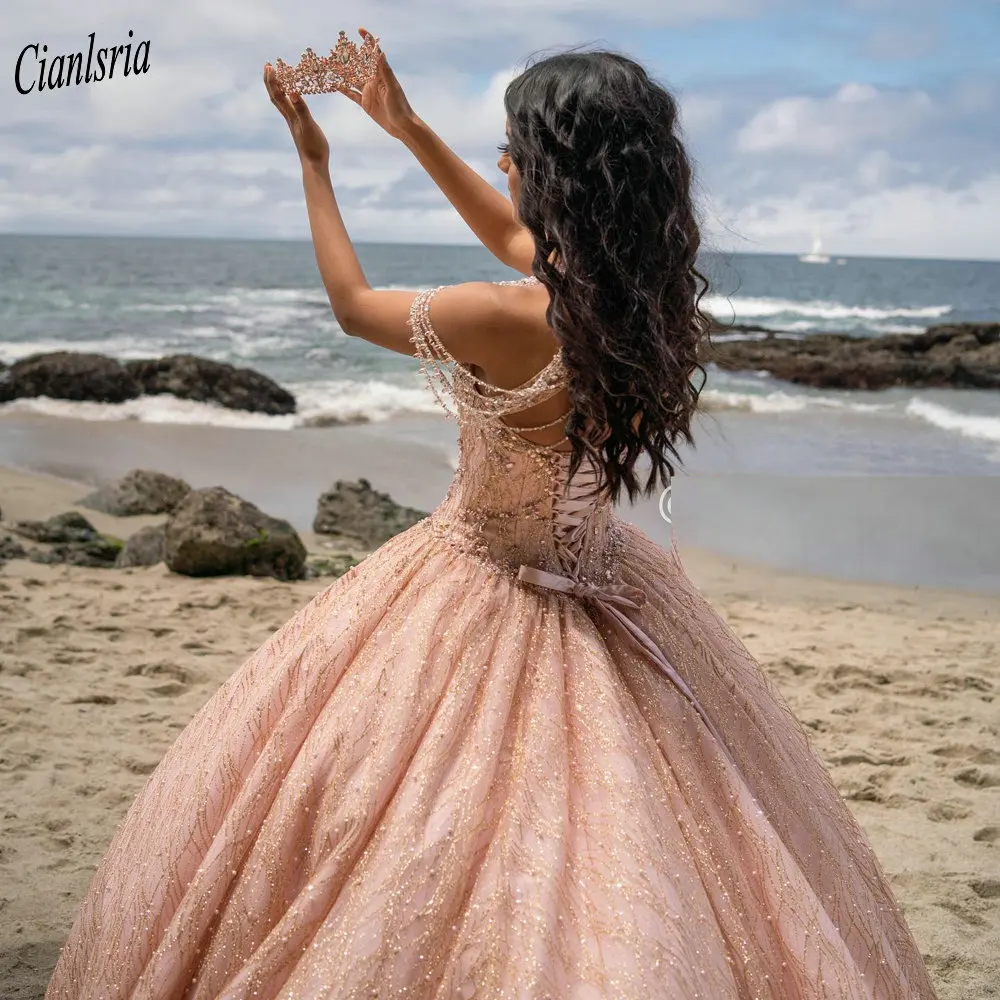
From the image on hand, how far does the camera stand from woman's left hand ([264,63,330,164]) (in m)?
1.61

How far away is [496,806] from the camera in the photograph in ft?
4.57

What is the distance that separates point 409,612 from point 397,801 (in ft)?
0.91

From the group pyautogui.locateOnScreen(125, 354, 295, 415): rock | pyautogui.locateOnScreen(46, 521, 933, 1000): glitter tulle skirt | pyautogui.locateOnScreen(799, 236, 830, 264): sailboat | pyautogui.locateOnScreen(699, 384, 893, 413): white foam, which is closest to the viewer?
pyautogui.locateOnScreen(46, 521, 933, 1000): glitter tulle skirt

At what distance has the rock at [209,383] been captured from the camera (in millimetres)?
10273

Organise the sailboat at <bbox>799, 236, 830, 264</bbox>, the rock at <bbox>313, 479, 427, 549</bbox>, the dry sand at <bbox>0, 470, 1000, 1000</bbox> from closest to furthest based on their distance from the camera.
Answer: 1. the dry sand at <bbox>0, 470, 1000, 1000</bbox>
2. the rock at <bbox>313, 479, 427, 549</bbox>
3. the sailboat at <bbox>799, 236, 830, 264</bbox>

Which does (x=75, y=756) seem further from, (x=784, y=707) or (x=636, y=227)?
(x=636, y=227)

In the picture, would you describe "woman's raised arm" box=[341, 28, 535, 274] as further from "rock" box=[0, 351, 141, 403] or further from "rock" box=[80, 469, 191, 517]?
"rock" box=[0, 351, 141, 403]

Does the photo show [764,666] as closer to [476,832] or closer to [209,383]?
[476,832]

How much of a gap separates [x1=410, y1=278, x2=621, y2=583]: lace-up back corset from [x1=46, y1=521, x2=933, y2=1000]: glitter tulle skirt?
0.15ft

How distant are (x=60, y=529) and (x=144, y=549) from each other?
1.70 ft

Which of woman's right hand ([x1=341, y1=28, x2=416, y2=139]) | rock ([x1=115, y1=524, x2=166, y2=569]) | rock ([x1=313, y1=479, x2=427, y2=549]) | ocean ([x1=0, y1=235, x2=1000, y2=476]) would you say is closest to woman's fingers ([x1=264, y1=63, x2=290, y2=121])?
woman's right hand ([x1=341, y1=28, x2=416, y2=139])

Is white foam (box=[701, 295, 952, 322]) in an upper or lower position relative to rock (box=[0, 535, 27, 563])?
upper

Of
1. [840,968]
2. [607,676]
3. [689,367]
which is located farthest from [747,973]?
[689,367]

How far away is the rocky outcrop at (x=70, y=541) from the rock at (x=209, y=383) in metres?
5.04
